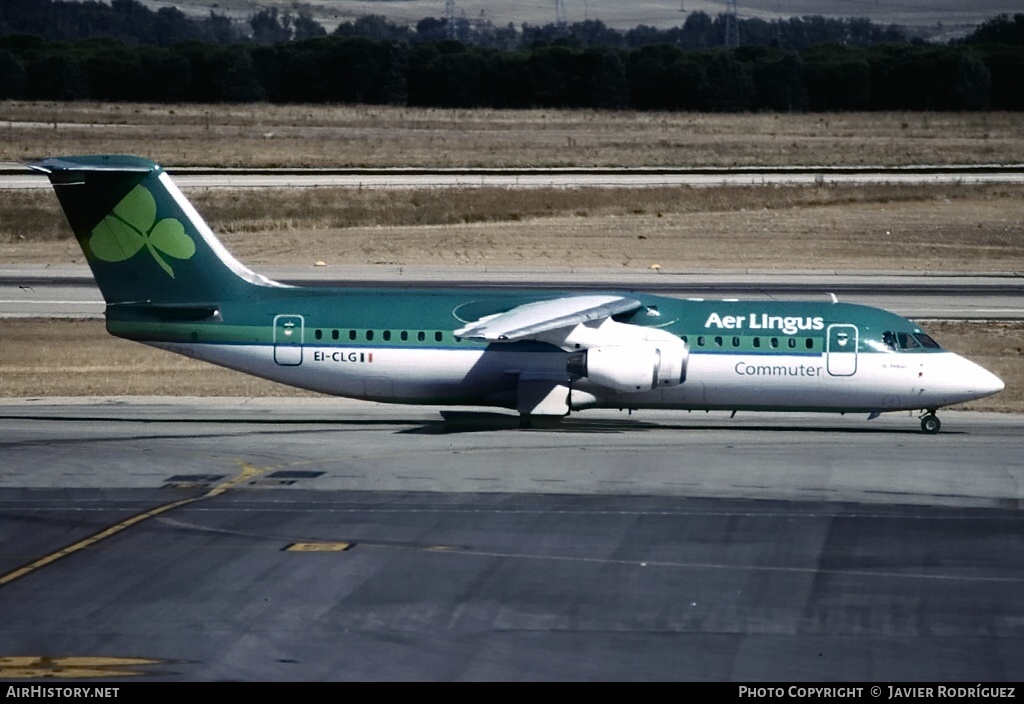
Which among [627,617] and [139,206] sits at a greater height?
[139,206]

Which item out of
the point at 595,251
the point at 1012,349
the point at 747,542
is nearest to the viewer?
the point at 747,542

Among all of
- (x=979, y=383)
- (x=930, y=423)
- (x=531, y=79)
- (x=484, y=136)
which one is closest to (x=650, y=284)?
(x=930, y=423)

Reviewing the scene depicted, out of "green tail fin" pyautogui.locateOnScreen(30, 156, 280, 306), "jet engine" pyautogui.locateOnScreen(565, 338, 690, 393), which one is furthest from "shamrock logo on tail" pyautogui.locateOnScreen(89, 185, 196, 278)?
"jet engine" pyautogui.locateOnScreen(565, 338, 690, 393)

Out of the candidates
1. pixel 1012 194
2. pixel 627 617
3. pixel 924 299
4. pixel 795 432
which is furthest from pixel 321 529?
pixel 1012 194

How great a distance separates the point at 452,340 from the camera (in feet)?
106

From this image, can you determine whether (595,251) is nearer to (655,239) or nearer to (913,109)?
(655,239)

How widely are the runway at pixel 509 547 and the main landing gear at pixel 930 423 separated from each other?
30cm

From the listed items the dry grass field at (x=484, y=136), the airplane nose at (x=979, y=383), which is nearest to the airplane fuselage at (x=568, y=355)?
the airplane nose at (x=979, y=383)

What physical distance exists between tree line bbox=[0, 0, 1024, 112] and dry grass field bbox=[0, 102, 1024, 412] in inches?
353

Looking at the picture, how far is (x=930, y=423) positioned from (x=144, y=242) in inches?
728

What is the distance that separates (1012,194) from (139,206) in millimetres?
52480

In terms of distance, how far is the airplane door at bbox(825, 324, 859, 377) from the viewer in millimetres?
32156

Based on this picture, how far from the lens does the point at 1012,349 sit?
41.5 meters

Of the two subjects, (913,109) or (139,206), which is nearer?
(139,206)
